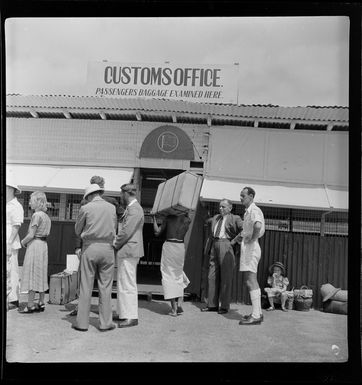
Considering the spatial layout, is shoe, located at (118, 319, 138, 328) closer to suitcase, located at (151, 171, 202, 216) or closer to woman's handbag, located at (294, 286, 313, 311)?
suitcase, located at (151, 171, 202, 216)

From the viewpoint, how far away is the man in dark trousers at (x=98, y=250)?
544 centimetres

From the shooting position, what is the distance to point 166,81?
5.18m

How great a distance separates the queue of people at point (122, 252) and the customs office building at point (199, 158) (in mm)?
336

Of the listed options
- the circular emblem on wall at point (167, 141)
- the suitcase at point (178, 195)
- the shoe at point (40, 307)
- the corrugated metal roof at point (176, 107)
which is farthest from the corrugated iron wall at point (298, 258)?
the shoe at point (40, 307)

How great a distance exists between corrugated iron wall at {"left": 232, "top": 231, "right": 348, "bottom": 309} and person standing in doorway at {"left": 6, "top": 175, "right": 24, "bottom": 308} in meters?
2.93

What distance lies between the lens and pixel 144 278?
7773mm

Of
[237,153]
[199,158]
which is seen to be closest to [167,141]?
[199,158]

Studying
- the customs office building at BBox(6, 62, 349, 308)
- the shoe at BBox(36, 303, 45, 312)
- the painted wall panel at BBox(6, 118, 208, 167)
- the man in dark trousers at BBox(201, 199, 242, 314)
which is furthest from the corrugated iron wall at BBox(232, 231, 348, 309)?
the shoe at BBox(36, 303, 45, 312)

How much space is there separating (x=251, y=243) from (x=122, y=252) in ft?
5.14

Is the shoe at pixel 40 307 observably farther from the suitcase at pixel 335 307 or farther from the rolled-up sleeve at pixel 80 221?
the suitcase at pixel 335 307

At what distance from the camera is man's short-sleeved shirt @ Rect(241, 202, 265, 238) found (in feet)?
19.2

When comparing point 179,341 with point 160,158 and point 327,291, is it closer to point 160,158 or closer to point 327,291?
point 327,291

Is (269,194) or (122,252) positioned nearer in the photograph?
(122,252)
